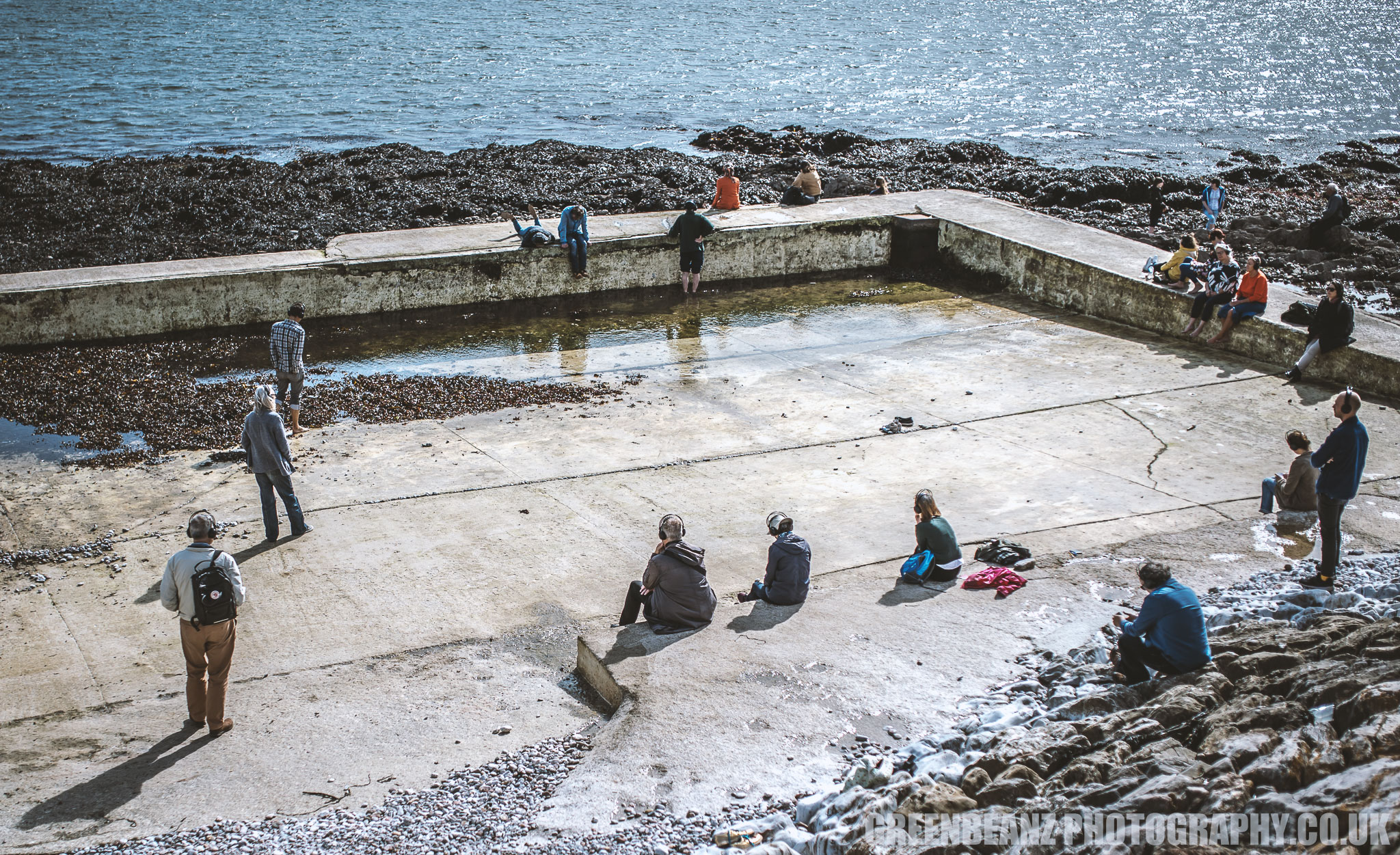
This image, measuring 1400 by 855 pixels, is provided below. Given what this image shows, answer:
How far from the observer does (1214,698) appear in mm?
6984

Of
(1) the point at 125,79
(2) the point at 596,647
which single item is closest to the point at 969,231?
(2) the point at 596,647

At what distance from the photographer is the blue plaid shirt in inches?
496

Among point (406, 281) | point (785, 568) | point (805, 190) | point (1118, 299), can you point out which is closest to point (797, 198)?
→ point (805, 190)

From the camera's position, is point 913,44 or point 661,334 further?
point 913,44

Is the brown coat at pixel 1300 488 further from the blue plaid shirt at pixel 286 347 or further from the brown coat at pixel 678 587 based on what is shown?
the blue plaid shirt at pixel 286 347

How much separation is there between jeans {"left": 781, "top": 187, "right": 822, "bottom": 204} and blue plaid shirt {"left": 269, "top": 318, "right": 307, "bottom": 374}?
1205 centimetres

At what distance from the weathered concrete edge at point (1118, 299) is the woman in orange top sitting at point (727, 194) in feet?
12.6

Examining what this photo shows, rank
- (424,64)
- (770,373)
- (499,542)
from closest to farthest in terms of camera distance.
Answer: (499,542) < (770,373) < (424,64)

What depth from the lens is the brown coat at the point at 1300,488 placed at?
1011cm

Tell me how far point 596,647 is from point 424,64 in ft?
205

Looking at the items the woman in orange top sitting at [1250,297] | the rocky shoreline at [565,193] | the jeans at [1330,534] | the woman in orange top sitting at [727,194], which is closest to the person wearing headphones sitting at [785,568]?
the jeans at [1330,534]

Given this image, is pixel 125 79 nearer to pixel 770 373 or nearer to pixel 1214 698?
pixel 770 373

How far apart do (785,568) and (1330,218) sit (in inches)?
793

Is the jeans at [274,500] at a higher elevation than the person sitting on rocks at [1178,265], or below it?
below
